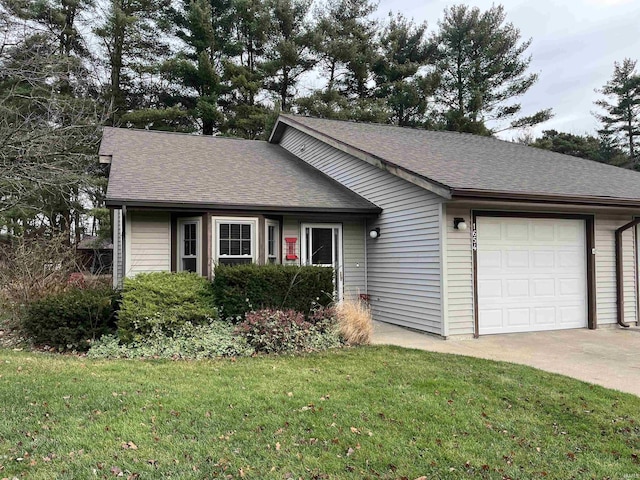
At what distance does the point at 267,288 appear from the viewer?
7289mm

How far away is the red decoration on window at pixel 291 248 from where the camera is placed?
9.66 m

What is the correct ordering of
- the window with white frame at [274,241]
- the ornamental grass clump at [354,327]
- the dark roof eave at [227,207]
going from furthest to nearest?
the window with white frame at [274,241] → the dark roof eave at [227,207] → the ornamental grass clump at [354,327]

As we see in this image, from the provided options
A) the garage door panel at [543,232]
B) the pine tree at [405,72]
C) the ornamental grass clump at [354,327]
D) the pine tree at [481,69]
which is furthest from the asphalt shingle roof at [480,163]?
the pine tree at [481,69]

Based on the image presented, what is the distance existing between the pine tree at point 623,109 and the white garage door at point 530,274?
90.0 ft

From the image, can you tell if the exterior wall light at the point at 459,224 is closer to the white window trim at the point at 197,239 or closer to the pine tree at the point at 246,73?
the white window trim at the point at 197,239

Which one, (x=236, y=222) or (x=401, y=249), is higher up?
(x=236, y=222)

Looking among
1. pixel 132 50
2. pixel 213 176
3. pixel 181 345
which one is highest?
pixel 132 50

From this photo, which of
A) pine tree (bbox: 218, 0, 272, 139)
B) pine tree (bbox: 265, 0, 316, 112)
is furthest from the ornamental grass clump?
pine tree (bbox: 265, 0, 316, 112)

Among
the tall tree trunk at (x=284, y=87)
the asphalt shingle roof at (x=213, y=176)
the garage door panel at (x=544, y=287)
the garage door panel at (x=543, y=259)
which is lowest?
the garage door panel at (x=544, y=287)

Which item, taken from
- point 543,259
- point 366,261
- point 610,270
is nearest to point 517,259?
point 543,259

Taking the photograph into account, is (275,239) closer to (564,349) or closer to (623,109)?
(564,349)

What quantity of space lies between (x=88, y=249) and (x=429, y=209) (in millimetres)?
15715

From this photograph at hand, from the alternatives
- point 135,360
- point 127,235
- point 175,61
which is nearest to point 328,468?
point 135,360

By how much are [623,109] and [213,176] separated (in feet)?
107
